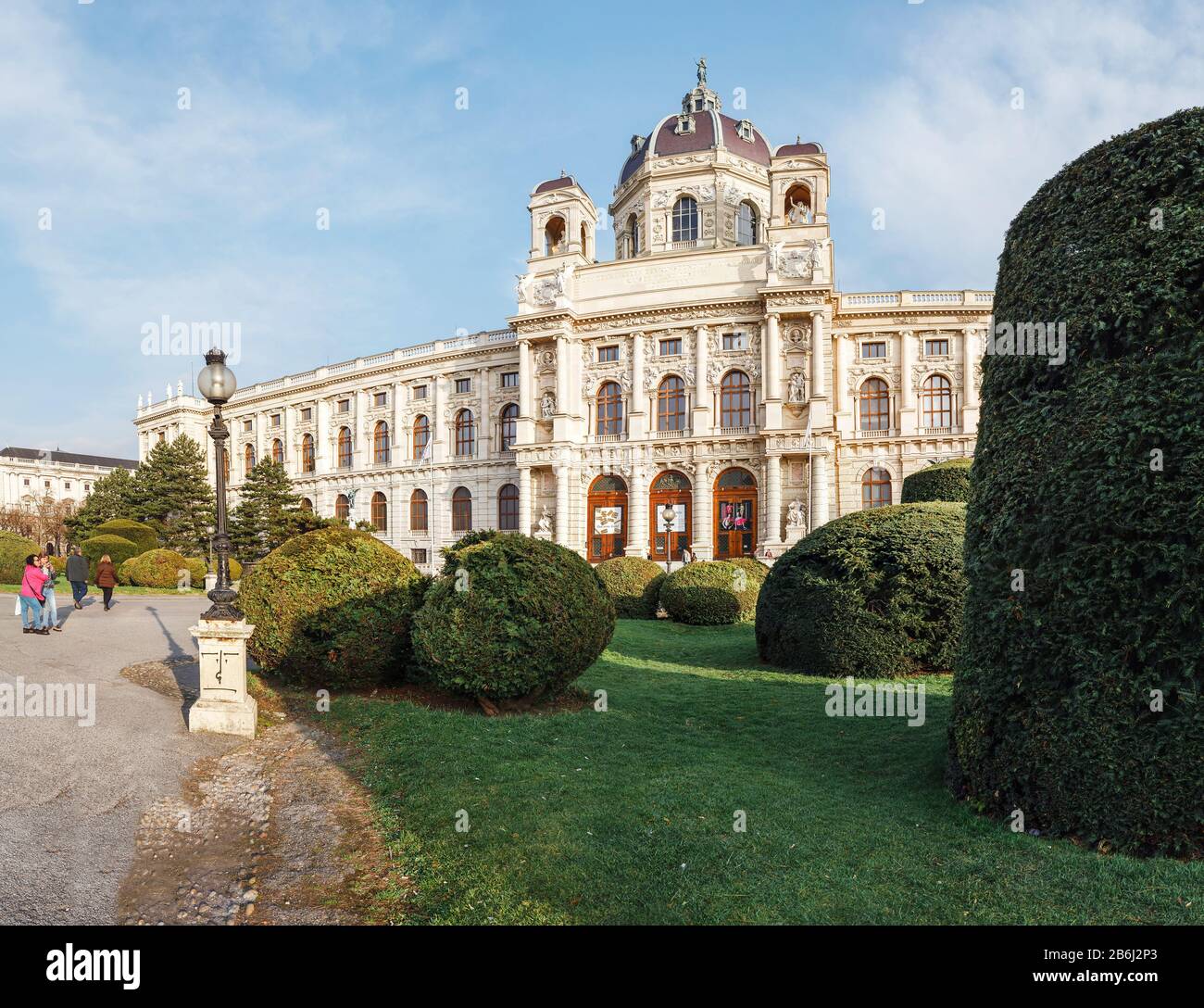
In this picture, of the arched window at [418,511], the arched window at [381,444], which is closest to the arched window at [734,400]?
the arched window at [418,511]

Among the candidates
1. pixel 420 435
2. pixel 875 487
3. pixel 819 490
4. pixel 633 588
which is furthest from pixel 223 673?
pixel 420 435

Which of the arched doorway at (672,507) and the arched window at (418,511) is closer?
the arched doorway at (672,507)

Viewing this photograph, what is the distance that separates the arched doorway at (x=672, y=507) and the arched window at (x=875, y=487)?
9696 mm

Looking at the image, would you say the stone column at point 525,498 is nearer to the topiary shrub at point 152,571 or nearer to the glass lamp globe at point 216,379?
the topiary shrub at point 152,571

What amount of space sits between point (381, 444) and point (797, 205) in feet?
106

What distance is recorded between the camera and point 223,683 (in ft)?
24.4

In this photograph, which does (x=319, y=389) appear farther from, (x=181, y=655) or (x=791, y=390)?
(x=181, y=655)

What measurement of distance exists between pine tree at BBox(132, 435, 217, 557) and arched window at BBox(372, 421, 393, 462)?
11517 mm

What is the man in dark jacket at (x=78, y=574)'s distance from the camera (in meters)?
17.2

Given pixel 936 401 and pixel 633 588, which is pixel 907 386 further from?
pixel 633 588

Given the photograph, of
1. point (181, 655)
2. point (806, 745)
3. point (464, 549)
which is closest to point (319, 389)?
point (181, 655)

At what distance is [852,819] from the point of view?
15.7ft

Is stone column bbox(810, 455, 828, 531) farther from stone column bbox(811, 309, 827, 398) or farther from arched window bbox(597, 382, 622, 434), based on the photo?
arched window bbox(597, 382, 622, 434)

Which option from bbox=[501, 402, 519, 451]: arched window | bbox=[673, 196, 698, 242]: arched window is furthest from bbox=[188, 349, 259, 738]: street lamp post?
bbox=[673, 196, 698, 242]: arched window
